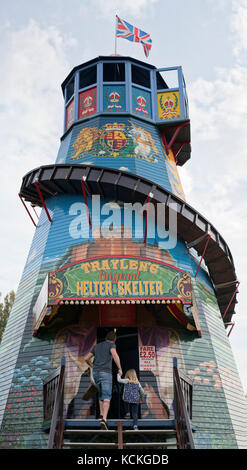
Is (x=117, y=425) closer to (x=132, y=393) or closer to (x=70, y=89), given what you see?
(x=132, y=393)

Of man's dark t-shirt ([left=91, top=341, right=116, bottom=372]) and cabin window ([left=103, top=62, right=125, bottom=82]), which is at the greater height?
cabin window ([left=103, top=62, right=125, bottom=82])

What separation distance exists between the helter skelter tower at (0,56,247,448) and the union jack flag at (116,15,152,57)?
1664 millimetres

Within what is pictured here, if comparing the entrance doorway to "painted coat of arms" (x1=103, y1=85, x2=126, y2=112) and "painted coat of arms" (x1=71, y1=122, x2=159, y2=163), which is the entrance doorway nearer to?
"painted coat of arms" (x1=71, y1=122, x2=159, y2=163)

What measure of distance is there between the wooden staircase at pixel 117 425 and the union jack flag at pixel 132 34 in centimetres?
1858

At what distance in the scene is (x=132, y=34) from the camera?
78.1 feet

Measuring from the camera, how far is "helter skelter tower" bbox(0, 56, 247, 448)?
1305cm

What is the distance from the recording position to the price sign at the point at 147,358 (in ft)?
45.3

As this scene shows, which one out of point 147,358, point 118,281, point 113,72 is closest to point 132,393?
point 118,281

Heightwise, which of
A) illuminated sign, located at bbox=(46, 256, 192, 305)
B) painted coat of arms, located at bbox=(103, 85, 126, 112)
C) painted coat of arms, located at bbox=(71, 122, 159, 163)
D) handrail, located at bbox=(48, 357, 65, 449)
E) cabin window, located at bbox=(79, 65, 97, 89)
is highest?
cabin window, located at bbox=(79, 65, 97, 89)

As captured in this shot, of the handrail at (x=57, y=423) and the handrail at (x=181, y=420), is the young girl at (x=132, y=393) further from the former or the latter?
the handrail at (x=57, y=423)

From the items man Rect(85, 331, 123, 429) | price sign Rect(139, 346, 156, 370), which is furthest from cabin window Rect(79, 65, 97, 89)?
man Rect(85, 331, 123, 429)

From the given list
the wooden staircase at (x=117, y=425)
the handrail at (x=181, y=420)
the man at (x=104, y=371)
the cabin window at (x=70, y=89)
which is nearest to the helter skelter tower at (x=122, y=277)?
the wooden staircase at (x=117, y=425)
